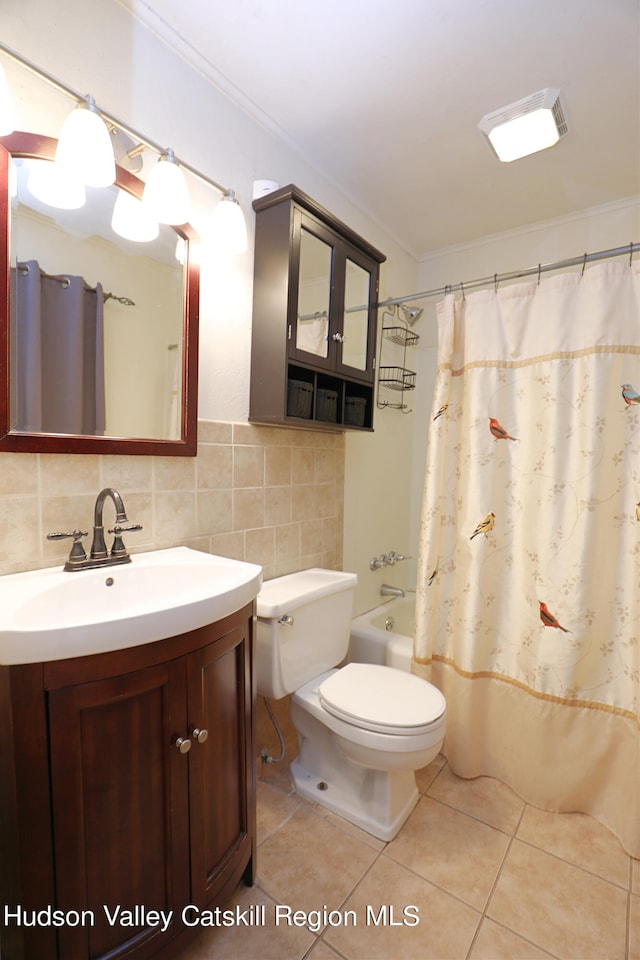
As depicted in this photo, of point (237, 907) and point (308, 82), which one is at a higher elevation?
point (308, 82)

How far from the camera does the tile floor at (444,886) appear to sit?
1124 millimetres

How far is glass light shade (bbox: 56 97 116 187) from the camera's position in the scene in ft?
3.30

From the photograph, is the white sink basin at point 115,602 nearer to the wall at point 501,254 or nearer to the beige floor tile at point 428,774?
the beige floor tile at point 428,774

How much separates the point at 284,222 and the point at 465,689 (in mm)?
1862

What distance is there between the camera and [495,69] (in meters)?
1.41

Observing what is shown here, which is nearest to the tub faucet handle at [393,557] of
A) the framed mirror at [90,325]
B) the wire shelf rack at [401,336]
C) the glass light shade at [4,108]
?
the wire shelf rack at [401,336]

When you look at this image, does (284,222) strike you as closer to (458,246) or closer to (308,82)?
(308,82)

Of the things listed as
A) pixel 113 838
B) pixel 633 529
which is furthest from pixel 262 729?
pixel 633 529

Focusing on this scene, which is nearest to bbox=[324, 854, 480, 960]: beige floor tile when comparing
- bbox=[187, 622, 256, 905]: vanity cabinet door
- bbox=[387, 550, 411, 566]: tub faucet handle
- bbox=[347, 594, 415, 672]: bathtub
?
bbox=[187, 622, 256, 905]: vanity cabinet door

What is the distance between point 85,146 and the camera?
1.02 m

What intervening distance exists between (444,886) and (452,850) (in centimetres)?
14

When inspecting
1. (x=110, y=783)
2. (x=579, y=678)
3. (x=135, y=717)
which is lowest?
(x=579, y=678)

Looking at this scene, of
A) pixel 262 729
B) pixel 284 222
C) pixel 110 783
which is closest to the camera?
pixel 110 783

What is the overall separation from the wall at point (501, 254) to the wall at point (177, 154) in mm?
676
